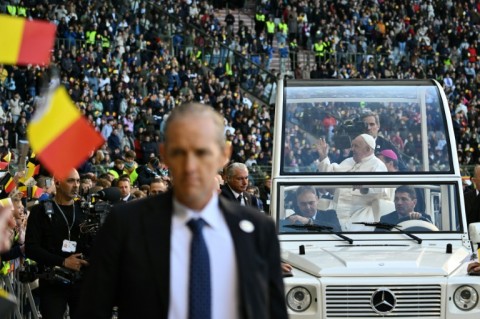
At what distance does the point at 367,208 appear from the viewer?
11109 millimetres

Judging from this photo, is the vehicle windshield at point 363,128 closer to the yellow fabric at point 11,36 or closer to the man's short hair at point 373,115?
the man's short hair at point 373,115

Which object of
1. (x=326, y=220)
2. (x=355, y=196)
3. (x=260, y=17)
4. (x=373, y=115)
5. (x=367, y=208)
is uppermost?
(x=260, y=17)

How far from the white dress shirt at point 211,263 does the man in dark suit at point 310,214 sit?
6.31m

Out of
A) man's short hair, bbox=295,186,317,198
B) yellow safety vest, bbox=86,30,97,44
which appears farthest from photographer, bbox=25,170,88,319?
yellow safety vest, bbox=86,30,97,44

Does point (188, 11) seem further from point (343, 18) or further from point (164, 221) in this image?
point (164, 221)

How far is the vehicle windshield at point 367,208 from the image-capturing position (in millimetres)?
10984

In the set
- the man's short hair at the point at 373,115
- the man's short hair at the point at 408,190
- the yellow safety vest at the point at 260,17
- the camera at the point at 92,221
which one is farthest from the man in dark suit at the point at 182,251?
the yellow safety vest at the point at 260,17

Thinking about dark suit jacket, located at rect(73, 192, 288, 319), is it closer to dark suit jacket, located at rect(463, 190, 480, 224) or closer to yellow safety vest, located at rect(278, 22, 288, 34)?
dark suit jacket, located at rect(463, 190, 480, 224)

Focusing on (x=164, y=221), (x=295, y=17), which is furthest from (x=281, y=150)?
(x=295, y=17)

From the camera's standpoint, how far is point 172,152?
4648 mm

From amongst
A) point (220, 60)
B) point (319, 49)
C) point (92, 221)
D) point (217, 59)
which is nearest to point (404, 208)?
point (92, 221)

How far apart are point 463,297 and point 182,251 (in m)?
5.57

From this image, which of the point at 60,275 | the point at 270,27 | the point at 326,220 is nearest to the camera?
the point at 60,275

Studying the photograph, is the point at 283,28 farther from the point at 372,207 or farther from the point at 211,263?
the point at 211,263
